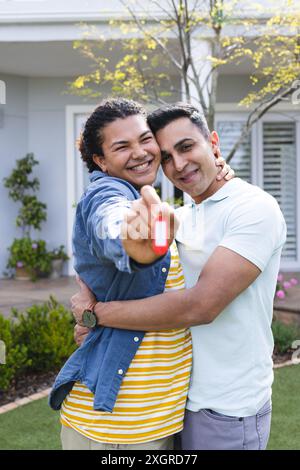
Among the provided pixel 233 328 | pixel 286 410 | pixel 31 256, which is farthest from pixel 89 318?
pixel 31 256

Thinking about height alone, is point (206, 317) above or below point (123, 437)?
above

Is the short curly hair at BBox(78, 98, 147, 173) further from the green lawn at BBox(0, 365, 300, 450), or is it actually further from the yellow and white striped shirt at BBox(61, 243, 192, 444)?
the green lawn at BBox(0, 365, 300, 450)

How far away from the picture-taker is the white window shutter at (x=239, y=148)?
31.6 feet

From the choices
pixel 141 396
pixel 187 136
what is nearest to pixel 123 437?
pixel 141 396

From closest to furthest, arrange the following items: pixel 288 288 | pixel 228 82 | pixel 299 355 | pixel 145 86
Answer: pixel 299 355 → pixel 145 86 → pixel 288 288 → pixel 228 82

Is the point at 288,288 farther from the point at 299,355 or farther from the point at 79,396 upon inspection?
the point at 79,396

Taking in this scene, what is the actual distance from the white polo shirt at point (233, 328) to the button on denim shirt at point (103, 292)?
0.50ft

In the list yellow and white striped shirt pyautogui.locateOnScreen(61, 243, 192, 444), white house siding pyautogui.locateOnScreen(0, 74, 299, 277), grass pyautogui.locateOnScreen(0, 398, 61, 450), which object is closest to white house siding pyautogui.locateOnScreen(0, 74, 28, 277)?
white house siding pyautogui.locateOnScreen(0, 74, 299, 277)

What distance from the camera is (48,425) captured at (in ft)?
13.3

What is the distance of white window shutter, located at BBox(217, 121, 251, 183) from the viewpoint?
379 inches

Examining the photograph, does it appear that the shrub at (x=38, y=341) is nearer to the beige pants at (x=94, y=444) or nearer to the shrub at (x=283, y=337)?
the shrub at (x=283, y=337)

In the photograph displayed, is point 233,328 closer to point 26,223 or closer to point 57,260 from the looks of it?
point 57,260

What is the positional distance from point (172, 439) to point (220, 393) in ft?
0.63

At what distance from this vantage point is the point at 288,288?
24.4 ft
